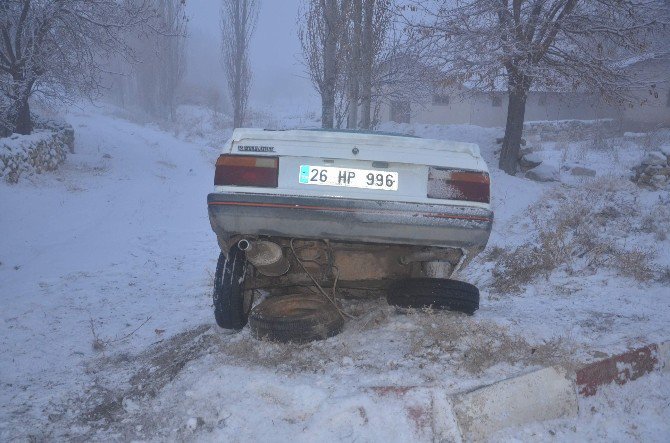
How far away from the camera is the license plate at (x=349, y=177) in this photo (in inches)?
123

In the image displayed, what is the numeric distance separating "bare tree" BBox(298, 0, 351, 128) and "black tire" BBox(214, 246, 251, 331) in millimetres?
10953

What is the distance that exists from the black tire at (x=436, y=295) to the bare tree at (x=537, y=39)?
10.1 m

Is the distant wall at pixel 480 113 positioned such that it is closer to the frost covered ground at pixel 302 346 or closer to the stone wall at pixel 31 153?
the stone wall at pixel 31 153

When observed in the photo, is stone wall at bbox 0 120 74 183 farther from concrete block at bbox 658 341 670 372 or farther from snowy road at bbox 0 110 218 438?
concrete block at bbox 658 341 670 372

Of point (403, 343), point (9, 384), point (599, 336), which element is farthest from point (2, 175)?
point (599, 336)

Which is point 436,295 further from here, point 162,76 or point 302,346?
point 162,76

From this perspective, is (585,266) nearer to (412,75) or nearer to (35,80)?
(412,75)

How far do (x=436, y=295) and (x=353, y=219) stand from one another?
91 cm

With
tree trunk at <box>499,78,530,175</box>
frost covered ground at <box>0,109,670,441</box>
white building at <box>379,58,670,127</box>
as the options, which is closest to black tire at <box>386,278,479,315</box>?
frost covered ground at <box>0,109,670,441</box>

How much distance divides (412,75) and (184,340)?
40.9ft

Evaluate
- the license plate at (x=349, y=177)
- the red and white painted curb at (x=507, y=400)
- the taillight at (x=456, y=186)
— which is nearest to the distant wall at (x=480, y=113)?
the taillight at (x=456, y=186)

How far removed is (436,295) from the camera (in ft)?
11.6

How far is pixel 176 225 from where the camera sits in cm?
949

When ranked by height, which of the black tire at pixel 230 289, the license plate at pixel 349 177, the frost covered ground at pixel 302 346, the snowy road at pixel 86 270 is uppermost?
the license plate at pixel 349 177
